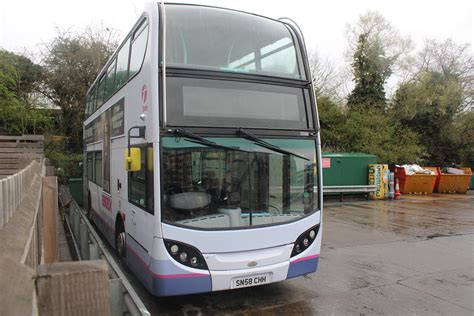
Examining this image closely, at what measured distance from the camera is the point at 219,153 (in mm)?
4805

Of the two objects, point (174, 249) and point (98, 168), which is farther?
point (98, 168)

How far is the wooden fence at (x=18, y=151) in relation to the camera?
15406mm

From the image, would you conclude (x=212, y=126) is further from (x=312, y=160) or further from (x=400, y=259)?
(x=400, y=259)

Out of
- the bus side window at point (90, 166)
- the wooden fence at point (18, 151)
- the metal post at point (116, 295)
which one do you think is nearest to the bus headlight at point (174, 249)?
the metal post at point (116, 295)

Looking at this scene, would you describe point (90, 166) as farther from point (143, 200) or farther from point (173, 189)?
point (173, 189)

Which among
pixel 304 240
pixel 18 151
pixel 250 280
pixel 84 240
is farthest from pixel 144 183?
pixel 18 151

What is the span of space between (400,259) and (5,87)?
1566cm

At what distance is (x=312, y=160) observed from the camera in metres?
5.37

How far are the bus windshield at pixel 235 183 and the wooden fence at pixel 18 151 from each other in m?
12.8

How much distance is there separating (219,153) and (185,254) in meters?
1.27

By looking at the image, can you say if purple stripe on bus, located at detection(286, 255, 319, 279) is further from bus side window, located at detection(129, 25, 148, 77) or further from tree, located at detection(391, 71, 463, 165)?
tree, located at detection(391, 71, 463, 165)

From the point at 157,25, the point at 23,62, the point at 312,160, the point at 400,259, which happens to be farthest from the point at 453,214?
the point at 23,62

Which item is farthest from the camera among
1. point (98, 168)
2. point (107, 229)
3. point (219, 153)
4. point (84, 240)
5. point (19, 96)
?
point (19, 96)

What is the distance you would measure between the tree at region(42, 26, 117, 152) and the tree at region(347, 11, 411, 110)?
51.5 feet
